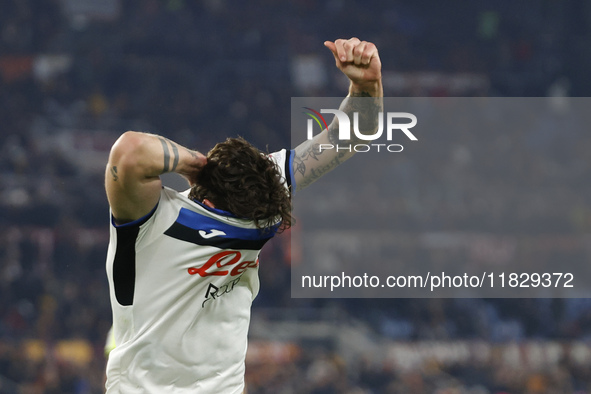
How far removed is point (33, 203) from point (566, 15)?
8.51m

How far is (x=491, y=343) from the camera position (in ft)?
30.3

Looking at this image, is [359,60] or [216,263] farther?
[359,60]

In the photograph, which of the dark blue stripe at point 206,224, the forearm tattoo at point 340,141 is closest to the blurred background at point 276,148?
the forearm tattoo at point 340,141

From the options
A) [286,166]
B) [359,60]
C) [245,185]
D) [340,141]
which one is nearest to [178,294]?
[245,185]

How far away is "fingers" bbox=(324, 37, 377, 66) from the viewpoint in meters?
2.30

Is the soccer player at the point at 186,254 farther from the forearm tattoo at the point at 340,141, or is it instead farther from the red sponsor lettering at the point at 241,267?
the forearm tattoo at the point at 340,141

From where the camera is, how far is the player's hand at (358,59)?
7.57ft

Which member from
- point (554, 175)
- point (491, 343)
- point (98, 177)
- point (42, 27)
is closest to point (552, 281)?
point (554, 175)

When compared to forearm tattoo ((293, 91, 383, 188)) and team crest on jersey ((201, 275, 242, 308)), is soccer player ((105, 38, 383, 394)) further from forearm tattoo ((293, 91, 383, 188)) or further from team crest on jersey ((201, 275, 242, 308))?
→ forearm tattoo ((293, 91, 383, 188))

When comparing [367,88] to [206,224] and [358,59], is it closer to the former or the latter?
[358,59]

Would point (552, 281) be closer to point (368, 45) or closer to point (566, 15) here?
point (566, 15)

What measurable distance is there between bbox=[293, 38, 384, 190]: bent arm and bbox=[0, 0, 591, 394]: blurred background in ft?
19.6

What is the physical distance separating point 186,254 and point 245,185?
25 cm

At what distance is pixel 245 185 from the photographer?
2117 mm
